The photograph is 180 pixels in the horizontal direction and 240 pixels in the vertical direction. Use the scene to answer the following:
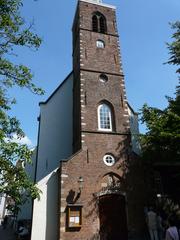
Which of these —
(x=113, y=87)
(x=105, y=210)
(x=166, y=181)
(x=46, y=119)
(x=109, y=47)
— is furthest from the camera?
(x=46, y=119)

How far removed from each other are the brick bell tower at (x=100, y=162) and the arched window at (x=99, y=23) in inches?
52.0

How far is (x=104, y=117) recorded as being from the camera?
1692 centimetres

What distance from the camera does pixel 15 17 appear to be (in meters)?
7.72

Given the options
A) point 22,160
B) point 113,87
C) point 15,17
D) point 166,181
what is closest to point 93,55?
point 113,87

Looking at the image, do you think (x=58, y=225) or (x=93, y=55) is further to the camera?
(x=93, y=55)

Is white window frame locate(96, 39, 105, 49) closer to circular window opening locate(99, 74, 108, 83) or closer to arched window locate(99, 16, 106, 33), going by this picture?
arched window locate(99, 16, 106, 33)

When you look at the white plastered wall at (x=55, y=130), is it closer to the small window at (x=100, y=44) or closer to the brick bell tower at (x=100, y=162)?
the brick bell tower at (x=100, y=162)

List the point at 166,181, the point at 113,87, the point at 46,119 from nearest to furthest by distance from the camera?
the point at 166,181, the point at 113,87, the point at 46,119

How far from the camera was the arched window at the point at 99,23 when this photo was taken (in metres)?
21.1

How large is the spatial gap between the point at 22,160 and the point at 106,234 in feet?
28.4

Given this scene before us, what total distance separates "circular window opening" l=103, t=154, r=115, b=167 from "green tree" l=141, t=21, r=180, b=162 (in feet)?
6.67

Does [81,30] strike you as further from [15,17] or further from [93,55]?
[15,17]

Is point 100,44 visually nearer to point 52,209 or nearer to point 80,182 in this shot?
point 80,182

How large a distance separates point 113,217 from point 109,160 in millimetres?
3310
